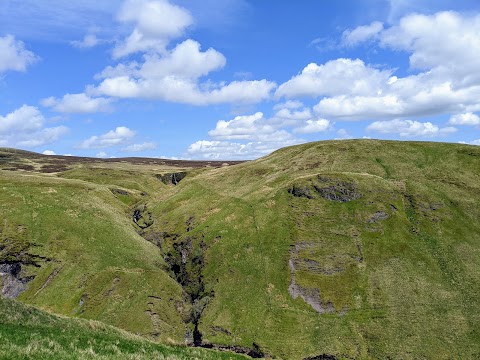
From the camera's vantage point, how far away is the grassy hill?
62.7 meters

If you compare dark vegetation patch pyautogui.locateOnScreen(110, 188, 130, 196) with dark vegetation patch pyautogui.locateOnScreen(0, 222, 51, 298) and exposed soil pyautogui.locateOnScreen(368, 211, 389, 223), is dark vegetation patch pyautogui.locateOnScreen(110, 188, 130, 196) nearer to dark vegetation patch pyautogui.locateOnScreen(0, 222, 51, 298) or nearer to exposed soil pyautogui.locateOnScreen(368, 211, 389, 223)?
dark vegetation patch pyautogui.locateOnScreen(0, 222, 51, 298)

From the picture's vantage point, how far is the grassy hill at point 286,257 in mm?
62719

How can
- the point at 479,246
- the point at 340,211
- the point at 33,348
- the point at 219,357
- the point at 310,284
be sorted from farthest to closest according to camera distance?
the point at 340,211, the point at 479,246, the point at 310,284, the point at 219,357, the point at 33,348

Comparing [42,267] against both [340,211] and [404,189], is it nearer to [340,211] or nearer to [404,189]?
[340,211]

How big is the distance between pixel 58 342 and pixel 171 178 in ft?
583

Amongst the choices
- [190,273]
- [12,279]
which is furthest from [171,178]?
[12,279]

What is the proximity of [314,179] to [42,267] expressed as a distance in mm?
67262

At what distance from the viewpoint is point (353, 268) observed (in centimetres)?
7375

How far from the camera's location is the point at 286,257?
255 ft

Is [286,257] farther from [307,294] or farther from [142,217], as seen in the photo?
[142,217]

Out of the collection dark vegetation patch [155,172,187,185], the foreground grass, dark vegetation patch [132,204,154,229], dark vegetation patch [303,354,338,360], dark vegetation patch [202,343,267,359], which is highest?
dark vegetation patch [155,172,187,185]

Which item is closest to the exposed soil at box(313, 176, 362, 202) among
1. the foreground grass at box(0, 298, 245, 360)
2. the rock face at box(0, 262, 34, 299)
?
the foreground grass at box(0, 298, 245, 360)

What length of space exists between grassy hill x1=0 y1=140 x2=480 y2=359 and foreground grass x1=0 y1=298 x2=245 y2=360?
37.1 metres

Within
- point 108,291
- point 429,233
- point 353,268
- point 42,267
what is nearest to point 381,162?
point 429,233
